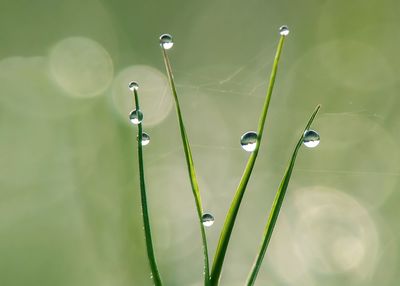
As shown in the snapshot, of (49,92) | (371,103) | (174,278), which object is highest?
(49,92)

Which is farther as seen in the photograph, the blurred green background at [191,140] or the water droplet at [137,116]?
the blurred green background at [191,140]

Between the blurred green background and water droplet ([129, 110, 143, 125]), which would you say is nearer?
water droplet ([129, 110, 143, 125])

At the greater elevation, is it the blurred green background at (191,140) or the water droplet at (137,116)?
the blurred green background at (191,140)

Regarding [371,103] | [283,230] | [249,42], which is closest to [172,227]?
[283,230]

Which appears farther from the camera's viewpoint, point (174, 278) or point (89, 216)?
point (89, 216)

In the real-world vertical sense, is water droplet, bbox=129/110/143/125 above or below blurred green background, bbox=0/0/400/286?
below

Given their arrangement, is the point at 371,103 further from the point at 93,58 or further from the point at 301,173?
the point at 93,58

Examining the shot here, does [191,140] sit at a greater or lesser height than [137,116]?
greater

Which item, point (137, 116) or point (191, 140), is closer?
point (137, 116)
